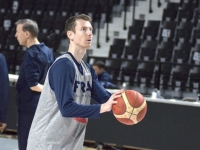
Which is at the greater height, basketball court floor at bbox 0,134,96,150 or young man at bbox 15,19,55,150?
young man at bbox 15,19,55,150

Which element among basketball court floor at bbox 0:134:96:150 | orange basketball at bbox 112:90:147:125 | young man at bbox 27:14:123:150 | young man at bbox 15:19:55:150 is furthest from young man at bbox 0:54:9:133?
basketball court floor at bbox 0:134:96:150

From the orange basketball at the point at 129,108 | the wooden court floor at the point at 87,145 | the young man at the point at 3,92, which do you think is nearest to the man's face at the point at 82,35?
the orange basketball at the point at 129,108

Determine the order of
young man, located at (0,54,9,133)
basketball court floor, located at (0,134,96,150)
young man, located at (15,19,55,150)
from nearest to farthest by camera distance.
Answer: young man, located at (0,54,9,133) → young man, located at (15,19,55,150) → basketball court floor, located at (0,134,96,150)

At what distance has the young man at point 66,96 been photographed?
8.86 ft

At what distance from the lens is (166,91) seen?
10.0m

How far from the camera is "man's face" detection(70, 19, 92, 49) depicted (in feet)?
9.37

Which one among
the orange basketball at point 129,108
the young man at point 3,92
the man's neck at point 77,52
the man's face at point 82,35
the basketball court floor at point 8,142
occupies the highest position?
the man's face at point 82,35

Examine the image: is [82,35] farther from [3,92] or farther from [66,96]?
[3,92]

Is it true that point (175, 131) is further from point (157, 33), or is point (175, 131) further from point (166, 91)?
point (157, 33)

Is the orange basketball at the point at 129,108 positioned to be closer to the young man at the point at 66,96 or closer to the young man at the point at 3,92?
the young man at the point at 66,96

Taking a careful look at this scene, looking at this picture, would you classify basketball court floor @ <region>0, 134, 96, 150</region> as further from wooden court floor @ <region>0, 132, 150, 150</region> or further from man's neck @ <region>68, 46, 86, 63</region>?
man's neck @ <region>68, 46, 86, 63</region>

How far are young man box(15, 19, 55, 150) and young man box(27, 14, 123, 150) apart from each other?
1.50 metres

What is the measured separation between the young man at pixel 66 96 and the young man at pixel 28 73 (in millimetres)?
1496

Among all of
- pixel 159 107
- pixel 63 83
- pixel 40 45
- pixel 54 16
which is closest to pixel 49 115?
pixel 63 83
